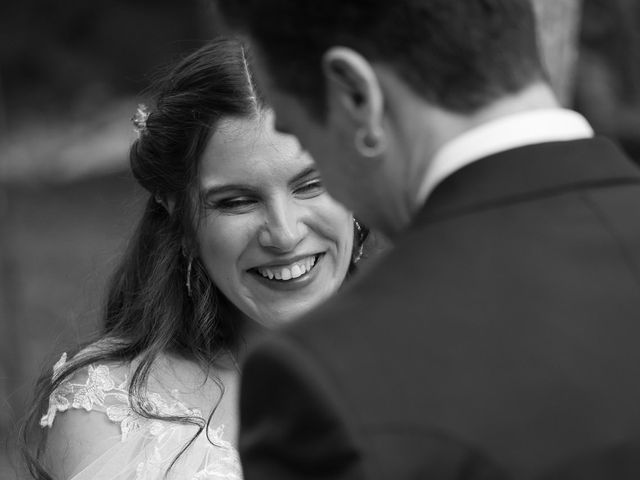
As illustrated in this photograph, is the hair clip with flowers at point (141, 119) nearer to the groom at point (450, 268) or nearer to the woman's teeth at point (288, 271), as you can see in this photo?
the woman's teeth at point (288, 271)

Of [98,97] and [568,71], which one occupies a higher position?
[98,97]

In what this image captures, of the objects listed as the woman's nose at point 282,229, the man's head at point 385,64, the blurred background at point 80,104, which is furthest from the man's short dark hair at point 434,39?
the blurred background at point 80,104

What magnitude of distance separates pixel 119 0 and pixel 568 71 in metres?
8.86

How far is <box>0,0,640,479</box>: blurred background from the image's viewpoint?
955 centimetres

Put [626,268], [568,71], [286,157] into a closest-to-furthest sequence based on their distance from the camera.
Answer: [626,268] < [286,157] < [568,71]

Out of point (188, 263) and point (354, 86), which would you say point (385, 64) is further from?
point (188, 263)

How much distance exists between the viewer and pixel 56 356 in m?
3.47

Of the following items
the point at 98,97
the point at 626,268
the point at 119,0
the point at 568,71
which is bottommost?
the point at 626,268

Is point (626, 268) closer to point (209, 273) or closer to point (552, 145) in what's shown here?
point (552, 145)

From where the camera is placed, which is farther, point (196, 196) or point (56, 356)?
point (56, 356)

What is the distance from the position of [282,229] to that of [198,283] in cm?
37

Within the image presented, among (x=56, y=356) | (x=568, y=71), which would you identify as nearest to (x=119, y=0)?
(x=568, y=71)

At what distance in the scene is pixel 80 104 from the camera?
1371 cm

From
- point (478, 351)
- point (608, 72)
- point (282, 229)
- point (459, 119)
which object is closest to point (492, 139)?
point (459, 119)
